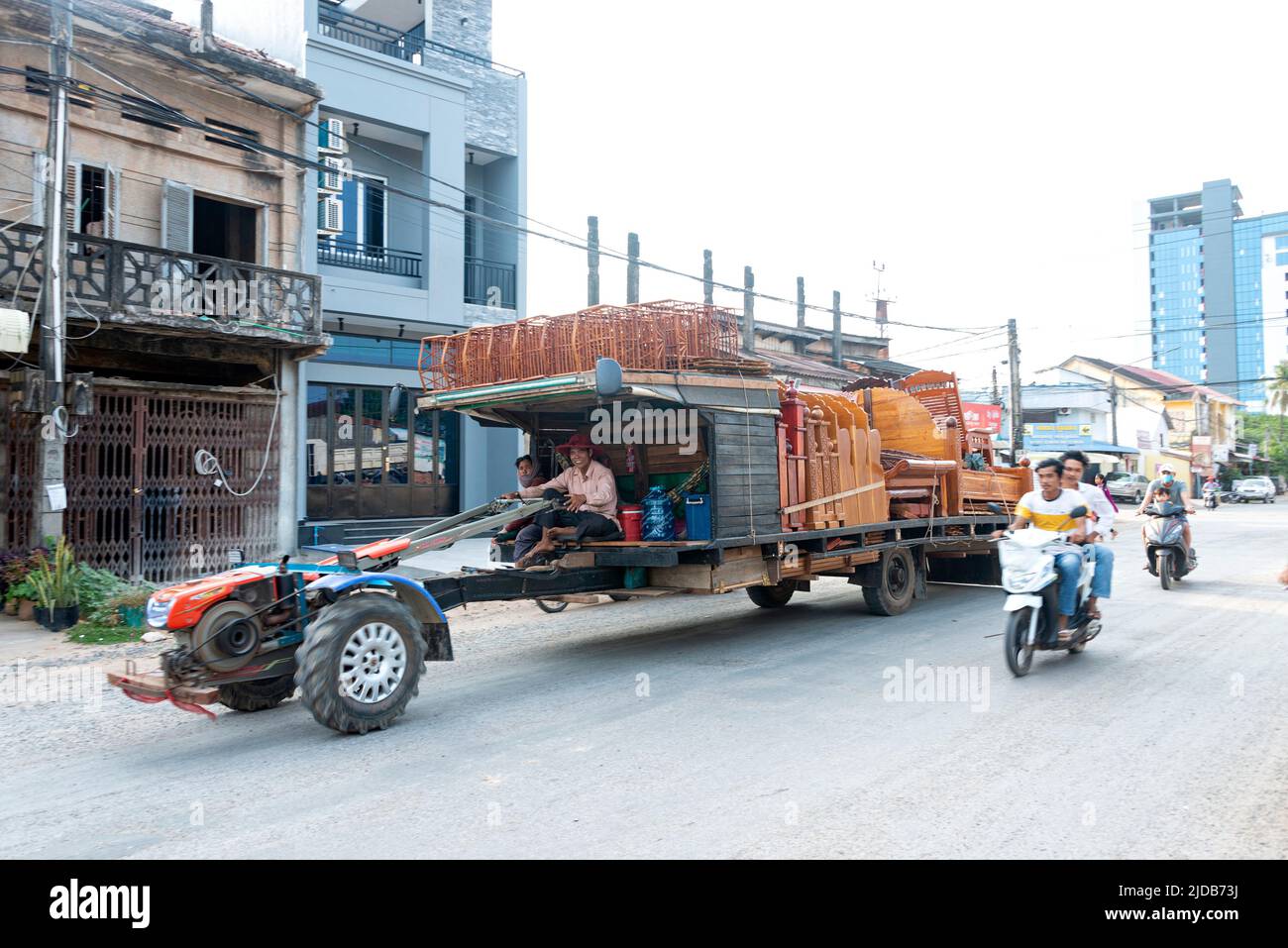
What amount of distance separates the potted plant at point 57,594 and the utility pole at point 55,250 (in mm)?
748

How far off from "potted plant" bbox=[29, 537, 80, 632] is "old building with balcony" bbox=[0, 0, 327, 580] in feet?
5.79

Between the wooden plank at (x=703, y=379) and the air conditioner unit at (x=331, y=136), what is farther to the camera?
the air conditioner unit at (x=331, y=136)

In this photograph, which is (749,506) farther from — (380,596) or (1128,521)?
(1128,521)

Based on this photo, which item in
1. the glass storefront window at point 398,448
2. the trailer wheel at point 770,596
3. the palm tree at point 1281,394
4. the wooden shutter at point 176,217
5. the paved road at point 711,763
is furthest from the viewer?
the palm tree at point 1281,394

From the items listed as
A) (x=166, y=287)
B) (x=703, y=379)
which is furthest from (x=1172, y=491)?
(x=166, y=287)

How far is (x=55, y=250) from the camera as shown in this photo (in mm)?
10656

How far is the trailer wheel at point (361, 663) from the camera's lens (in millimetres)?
5383

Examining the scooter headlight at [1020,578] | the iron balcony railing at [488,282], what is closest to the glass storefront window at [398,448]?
the iron balcony railing at [488,282]

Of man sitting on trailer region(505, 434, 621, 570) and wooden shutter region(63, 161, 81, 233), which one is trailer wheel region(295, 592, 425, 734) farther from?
wooden shutter region(63, 161, 81, 233)

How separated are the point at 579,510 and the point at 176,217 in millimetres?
9815

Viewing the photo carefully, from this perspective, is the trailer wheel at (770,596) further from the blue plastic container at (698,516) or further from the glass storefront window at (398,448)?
the glass storefront window at (398,448)

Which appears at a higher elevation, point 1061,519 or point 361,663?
point 1061,519

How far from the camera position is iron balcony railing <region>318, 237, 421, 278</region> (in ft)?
62.1

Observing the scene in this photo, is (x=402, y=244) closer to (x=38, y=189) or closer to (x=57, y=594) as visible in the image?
(x=38, y=189)
